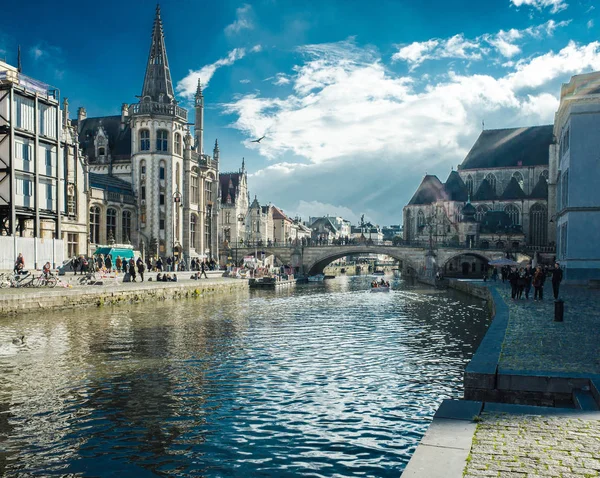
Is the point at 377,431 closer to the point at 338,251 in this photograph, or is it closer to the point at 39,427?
the point at 39,427

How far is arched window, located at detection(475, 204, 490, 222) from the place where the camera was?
331 ft

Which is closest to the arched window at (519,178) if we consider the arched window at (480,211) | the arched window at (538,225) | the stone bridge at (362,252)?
the arched window at (538,225)

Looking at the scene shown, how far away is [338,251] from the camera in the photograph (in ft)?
269

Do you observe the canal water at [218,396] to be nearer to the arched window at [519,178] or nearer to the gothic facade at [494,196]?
the gothic facade at [494,196]

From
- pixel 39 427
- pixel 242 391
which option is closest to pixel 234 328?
pixel 242 391

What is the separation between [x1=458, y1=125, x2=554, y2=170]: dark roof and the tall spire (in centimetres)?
6282

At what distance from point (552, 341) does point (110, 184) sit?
53737 millimetres

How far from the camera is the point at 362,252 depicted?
8094cm

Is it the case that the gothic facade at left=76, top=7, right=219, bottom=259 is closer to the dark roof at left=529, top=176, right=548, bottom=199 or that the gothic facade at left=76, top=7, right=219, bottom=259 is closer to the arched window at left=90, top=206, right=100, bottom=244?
the arched window at left=90, top=206, right=100, bottom=244

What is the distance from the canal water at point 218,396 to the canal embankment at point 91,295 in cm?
263

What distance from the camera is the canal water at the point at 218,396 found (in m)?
9.13

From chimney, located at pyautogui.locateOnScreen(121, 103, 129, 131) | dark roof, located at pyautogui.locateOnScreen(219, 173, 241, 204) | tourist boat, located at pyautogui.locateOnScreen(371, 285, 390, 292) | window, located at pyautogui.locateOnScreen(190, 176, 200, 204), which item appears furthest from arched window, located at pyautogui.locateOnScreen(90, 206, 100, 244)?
dark roof, located at pyautogui.locateOnScreen(219, 173, 241, 204)

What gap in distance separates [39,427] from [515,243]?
9318 centimetres

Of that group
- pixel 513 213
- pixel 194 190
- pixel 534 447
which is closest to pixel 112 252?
pixel 194 190
